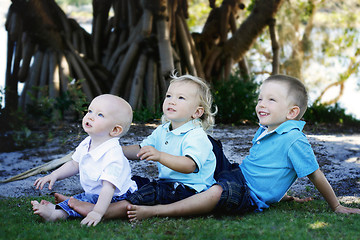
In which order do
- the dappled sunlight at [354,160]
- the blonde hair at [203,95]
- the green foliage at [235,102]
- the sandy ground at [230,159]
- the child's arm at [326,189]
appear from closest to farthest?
the child's arm at [326,189], the blonde hair at [203,95], the sandy ground at [230,159], the dappled sunlight at [354,160], the green foliage at [235,102]

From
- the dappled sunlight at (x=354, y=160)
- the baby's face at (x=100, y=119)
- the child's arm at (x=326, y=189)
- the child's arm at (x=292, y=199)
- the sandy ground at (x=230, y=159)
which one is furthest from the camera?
the dappled sunlight at (x=354, y=160)

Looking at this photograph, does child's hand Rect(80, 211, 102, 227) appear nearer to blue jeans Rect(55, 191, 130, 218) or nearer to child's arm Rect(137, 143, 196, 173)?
blue jeans Rect(55, 191, 130, 218)

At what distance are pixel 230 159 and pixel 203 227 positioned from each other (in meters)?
2.03

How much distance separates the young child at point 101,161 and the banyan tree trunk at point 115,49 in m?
4.60

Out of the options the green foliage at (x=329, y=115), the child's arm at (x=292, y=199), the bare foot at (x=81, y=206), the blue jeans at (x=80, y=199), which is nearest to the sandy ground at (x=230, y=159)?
the child's arm at (x=292, y=199)

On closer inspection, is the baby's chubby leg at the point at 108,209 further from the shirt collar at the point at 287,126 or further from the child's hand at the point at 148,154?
the shirt collar at the point at 287,126

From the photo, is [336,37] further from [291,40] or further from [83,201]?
[83,201]

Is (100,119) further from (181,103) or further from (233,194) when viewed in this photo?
(233,194)

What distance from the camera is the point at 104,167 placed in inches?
93.1

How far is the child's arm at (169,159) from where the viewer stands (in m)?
2.26

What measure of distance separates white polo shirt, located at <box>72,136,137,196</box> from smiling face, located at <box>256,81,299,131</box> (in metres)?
0.93

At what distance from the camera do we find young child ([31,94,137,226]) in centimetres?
233

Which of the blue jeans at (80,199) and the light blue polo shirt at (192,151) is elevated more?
the light blue polo shirt at (192,151)

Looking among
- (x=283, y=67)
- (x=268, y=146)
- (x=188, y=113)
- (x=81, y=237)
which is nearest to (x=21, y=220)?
(x=81, y=237)
